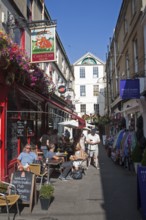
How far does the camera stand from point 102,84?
49188 mm

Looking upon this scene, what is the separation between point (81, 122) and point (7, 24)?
29.1ft

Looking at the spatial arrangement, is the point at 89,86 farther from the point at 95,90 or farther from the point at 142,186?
the point at 142,186

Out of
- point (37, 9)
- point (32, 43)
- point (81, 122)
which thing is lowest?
point (81, 122)

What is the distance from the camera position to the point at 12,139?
10.7 meters

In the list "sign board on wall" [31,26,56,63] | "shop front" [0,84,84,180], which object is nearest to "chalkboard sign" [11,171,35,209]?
"shop front" [0,84,84,180]

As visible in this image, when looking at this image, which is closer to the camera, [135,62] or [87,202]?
[87,202]

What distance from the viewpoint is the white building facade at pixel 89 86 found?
1922 inches

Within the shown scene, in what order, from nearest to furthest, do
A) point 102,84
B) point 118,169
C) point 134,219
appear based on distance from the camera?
point 134,219
point 118,169
point 102,84

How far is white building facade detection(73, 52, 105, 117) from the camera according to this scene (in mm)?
48812

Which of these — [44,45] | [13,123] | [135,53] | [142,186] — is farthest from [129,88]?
[142,186]

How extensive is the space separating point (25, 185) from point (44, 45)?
5580 millimetres

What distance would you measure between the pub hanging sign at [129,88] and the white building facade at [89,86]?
33.2 meters

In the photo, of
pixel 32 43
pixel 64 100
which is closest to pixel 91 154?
pixel 32 43

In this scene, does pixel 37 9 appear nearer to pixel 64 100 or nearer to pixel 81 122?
pixel 81 122
